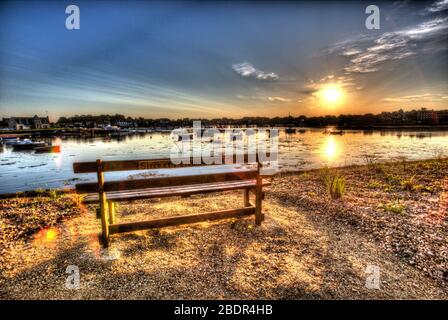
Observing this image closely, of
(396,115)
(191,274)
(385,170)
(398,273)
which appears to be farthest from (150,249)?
(396,115)

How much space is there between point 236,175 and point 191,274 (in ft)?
6.49

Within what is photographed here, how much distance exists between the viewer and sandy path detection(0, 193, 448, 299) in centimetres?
312

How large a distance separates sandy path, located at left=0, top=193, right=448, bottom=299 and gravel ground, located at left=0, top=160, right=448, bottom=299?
16 mm

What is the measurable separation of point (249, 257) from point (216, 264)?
0.60 meters

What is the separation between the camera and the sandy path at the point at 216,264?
312cm

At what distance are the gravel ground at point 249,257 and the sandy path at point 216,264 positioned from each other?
0.02 meters

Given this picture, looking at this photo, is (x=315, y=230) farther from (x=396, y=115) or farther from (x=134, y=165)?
(x=396, y=115)
